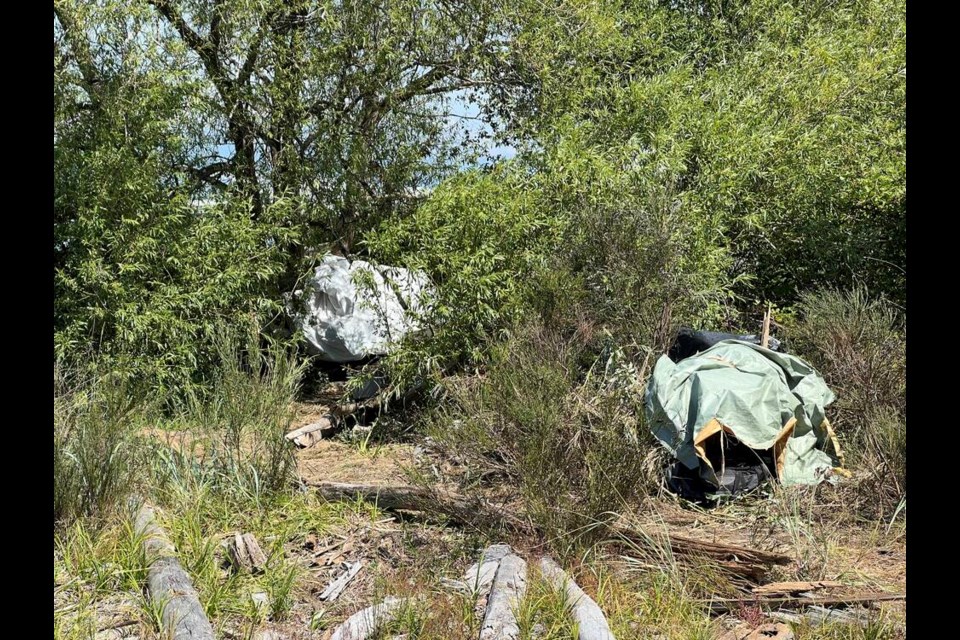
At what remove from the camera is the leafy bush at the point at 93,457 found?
4.05m

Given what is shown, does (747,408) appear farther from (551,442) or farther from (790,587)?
(790,587)

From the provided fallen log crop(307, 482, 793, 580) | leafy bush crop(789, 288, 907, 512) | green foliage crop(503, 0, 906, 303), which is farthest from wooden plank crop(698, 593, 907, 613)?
green foliage crop(503, 0, 906, 303)

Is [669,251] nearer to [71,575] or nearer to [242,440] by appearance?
[242,440]

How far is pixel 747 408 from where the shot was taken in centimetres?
507

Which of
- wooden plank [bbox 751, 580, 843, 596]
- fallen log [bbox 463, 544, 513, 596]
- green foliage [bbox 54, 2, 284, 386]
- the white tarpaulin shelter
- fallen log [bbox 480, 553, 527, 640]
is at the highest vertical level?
green foliage [bbox 54, 2, 284, 386]

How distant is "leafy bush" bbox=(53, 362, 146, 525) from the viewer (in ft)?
13.3

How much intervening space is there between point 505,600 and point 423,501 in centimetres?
151

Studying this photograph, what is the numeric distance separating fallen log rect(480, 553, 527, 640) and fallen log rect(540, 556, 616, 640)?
0.12 metres

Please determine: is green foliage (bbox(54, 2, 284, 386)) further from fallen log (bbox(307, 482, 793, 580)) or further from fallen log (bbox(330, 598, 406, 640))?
fallen log (bbox(330, 598, 406, 640))

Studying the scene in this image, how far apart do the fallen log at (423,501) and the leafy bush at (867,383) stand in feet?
6.99

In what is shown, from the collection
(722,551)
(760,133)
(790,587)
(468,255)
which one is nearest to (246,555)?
(722,551)

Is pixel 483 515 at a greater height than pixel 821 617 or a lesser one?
greater

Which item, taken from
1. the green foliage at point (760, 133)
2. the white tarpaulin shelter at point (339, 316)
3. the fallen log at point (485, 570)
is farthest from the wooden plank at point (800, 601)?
the white tarpaulin shelter at point (339, 316)
